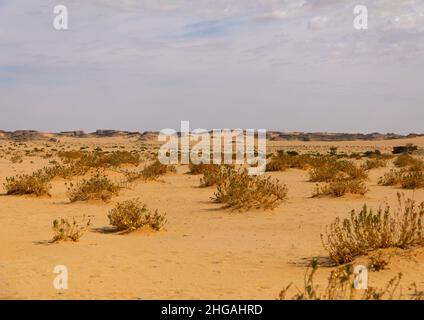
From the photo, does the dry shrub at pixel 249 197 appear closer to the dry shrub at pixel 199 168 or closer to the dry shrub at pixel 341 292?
the dry shrub at pixel 341 292

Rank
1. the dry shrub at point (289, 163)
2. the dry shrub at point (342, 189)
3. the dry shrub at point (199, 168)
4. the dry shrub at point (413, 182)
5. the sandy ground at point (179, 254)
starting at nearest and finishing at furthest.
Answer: the sandy ground at point (179, 254) < the dry shrub at point (342, 189) < the dry shrub at point (413, 182) < the dry shrub at point (199, 168) < the dry shrub at point (289, 163)

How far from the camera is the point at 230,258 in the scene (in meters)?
7.87

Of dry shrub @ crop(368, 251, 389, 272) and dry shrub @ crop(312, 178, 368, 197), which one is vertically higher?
dry shrub @ crop(312, 178, 368, 197)

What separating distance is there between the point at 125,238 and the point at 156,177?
10.9 m

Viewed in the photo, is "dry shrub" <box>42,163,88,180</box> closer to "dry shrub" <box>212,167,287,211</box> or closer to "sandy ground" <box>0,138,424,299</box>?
"sandy ground" <box>0,138,424,299</box>

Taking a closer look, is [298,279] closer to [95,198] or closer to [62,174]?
[95,198]

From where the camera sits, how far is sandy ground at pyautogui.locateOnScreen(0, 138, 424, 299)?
20.1ft

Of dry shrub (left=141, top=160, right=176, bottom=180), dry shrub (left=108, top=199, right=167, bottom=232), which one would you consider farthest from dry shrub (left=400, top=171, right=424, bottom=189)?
dry shrub (left=108, top=199, right=167, bottom=232)

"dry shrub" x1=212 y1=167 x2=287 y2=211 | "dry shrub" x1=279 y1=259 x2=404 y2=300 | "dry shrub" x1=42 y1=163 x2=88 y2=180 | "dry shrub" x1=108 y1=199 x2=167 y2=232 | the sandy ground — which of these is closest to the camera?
"dry shrub" x1=279 y1=259 x2=404 y2=300

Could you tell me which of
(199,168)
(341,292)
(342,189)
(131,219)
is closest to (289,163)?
(199,168)

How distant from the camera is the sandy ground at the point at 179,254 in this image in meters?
6.12

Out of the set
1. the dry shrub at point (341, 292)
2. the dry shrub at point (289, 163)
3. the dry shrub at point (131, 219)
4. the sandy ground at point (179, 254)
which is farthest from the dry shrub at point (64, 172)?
the dry shrub at point (341, 292)

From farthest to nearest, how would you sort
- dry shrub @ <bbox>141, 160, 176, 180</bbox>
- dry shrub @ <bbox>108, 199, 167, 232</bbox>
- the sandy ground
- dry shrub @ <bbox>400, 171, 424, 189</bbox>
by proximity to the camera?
dry shrub @ <bbox>141, 160, 176, 180</bbox>
dry shrub @ <bbox>400, 171, 424, 189</bbox>
dry shrub @ <bbox>108, 199, 167, 232</bbox>
the sandy ground
